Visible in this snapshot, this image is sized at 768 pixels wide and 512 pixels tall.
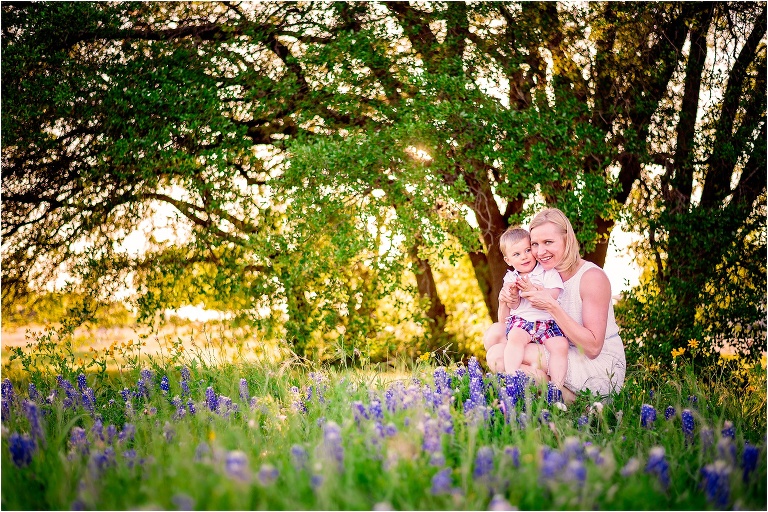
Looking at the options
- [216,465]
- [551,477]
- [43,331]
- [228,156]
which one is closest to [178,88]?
[228,156]

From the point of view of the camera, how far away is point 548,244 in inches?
178

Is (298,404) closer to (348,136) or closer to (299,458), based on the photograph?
(299,458)

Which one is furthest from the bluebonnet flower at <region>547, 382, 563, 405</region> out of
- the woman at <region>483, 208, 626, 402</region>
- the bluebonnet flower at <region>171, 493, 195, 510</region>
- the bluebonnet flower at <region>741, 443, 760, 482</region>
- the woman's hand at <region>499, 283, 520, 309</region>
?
the bluebonnet flower at <region>171, 493, 195, 510</region>

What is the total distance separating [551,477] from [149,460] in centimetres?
178

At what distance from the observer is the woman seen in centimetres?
419

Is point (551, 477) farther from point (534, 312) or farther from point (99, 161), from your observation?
point (99, 161)

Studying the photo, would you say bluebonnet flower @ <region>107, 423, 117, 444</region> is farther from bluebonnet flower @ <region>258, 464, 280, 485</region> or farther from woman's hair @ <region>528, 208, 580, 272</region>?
woman's hair @ <region>528, 208, 580, 272</region>

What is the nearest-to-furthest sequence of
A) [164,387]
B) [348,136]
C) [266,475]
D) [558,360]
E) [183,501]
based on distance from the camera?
[183,501]
[266,475]
[558,360]
[164,387]
[348,136]

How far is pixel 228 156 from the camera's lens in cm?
735

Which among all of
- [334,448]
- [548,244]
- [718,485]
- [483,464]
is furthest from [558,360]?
[334,448]

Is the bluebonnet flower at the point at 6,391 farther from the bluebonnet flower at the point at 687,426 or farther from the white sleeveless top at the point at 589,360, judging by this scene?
the bluebonnet flower at the point at 687,426

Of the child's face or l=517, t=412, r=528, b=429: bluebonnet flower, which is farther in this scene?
the child's face

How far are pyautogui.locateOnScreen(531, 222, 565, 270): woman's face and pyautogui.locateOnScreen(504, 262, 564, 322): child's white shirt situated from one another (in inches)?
2.9

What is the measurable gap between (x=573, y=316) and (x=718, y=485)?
1892 mm
